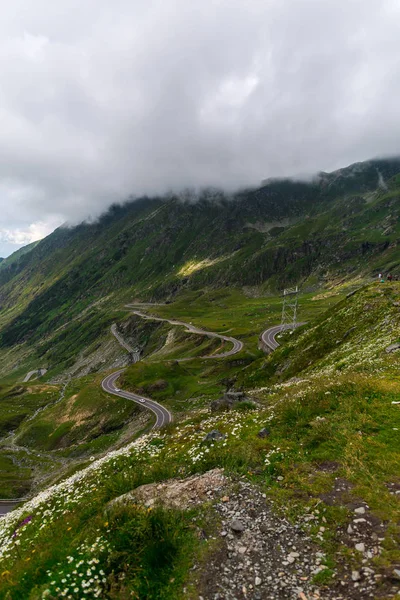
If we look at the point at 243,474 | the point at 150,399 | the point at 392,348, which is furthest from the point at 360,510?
the point at 150,399

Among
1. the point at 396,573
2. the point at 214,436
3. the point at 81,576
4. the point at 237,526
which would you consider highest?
the point at 81,576

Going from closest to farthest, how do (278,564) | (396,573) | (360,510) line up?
(396,573)
(278,564)
(360,510)

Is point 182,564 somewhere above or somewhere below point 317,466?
above

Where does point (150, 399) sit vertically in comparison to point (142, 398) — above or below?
below

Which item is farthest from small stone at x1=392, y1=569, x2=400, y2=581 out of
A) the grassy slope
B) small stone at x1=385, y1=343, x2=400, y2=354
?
small stone at x1=385, y1=343, x2=400, y2=354

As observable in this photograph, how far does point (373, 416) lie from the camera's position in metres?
14.8

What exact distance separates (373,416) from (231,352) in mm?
125351

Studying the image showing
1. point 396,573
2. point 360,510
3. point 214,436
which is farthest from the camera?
point 214,436

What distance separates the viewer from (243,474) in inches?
504

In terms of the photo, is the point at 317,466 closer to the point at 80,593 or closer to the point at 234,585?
the point at 234,585

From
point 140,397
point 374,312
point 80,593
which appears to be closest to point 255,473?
point 80,593

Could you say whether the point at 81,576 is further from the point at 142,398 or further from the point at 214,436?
the point at 142,398

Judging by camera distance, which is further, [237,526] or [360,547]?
[237,526]

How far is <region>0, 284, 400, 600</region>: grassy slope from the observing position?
884 cm
